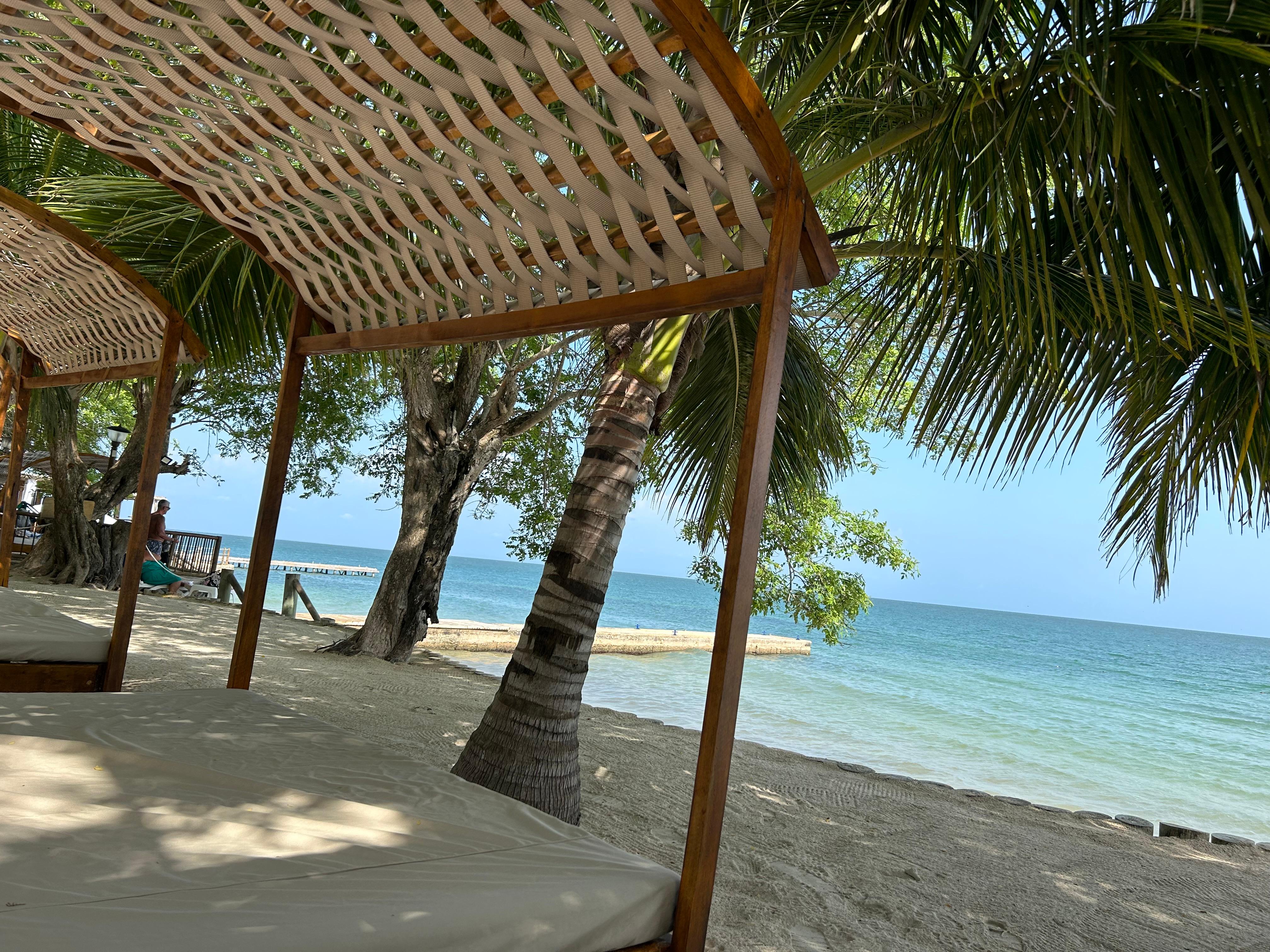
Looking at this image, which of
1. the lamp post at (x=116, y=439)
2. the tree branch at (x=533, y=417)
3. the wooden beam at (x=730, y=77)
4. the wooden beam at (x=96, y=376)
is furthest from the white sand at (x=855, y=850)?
the lamp post at (x=116, y=439)

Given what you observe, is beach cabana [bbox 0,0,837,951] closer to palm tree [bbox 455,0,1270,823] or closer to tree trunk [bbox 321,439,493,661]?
palm tree [bbox 455,0,1270,823]

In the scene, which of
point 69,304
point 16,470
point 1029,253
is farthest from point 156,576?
point 1029,253

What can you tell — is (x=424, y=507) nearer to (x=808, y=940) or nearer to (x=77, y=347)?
(x=77, y=347)

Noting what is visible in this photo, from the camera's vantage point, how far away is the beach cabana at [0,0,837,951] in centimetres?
140

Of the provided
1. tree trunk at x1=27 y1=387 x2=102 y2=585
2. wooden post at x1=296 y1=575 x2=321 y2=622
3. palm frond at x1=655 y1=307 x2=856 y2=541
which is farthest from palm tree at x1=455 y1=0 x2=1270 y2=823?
tree trunk at x1=27 y1=387 x2=102 y2=585

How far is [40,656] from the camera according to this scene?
291cm

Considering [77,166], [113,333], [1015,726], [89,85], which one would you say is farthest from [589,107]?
[1015,726]

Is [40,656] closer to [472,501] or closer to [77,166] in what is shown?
[77,166]

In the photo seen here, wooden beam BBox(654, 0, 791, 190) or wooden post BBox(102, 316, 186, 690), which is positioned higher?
wooden beam BBox(654, 0, 791, 190)

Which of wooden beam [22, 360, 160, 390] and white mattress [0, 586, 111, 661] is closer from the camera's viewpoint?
white mattress [0, 586, 111, 661]

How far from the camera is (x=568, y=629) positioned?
10.4 feet

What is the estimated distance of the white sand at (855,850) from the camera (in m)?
2.81

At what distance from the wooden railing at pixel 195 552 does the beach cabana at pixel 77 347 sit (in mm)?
8991

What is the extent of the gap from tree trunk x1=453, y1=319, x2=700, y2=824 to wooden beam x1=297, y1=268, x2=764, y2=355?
0.97m
